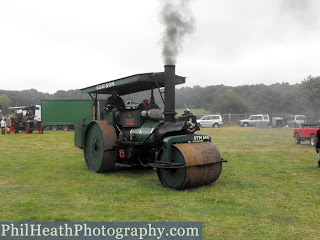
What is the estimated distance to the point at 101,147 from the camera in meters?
8.19

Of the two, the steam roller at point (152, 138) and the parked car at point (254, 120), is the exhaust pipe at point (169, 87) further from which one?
the parked car at point (254, 120)

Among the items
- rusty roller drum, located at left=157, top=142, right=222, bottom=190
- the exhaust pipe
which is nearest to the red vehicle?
rusty roller drum, located at left=157, top=142, right=222, bottom=190

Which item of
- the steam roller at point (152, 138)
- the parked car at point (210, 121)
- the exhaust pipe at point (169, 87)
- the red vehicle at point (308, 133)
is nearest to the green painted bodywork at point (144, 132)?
the steam roller at point (152, 138)

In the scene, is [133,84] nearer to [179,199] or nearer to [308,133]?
[179,199]

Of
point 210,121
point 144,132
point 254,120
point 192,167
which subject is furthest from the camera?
point 254,120

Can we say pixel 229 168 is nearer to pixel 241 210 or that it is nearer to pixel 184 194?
pixel 184 194

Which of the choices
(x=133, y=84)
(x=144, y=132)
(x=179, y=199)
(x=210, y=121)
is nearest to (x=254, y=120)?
(x=210, y=121)

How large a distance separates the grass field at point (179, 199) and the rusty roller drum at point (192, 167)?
0.18 metres

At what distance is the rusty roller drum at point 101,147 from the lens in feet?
26.2

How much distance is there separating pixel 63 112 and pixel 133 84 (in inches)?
921

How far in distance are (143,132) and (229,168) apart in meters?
2.89

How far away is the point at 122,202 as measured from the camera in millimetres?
5441

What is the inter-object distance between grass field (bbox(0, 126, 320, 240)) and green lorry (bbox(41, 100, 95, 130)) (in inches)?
832

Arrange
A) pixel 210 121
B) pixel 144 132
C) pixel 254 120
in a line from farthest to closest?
pixel 254 120 → pixel 210 121 → pixel 144 132
